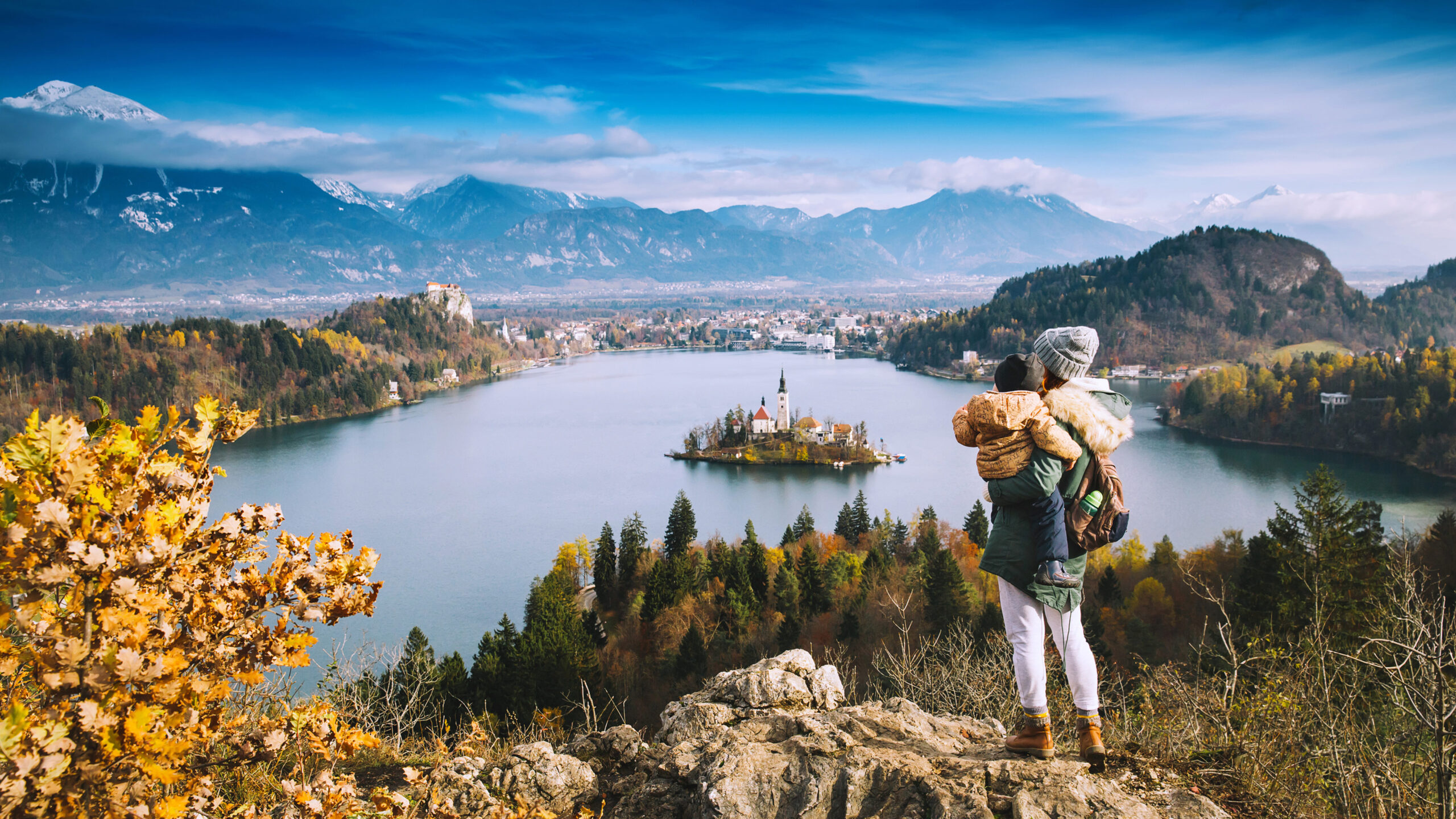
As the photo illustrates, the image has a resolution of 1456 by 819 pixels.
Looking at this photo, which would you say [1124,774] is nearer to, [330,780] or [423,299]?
[330,780]

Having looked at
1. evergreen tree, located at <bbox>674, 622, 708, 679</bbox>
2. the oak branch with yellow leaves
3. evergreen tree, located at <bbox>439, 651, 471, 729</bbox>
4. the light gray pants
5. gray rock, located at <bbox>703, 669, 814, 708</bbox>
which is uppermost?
the oak branch with yellow leaves

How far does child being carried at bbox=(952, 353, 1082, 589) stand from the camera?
6.41 feet

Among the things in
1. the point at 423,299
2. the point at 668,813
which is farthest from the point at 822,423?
the point at 423,299

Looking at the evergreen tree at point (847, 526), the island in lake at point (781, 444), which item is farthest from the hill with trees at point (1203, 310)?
the evergreen tree at point (847, 526)

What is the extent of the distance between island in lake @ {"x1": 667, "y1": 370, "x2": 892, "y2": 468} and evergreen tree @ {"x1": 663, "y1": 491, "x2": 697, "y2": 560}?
13.2 meters

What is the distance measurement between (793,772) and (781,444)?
3141 cm

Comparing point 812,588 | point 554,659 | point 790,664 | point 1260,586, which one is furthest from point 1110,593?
point 790,664

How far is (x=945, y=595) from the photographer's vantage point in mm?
11539

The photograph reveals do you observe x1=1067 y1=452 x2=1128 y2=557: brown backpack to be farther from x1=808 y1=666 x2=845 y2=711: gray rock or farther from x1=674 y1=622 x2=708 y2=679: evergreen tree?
x1=674 y1=622 x2=708 y2=679: evergreen tree

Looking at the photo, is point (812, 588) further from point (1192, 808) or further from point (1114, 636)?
point (1192, 808)

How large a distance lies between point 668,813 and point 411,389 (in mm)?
54719

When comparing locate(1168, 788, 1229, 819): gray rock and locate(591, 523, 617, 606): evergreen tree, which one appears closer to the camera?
locate(1168, 788, 1229, 819): gray rock

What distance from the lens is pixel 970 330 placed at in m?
65.9

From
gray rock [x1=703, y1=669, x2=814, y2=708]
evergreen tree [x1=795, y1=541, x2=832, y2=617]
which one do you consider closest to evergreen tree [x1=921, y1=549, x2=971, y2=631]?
evergreen tree [x1=795, y1=541, x2=832, y2=617]
